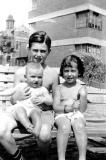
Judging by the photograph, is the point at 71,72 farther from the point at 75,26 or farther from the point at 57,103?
the point at 75,26

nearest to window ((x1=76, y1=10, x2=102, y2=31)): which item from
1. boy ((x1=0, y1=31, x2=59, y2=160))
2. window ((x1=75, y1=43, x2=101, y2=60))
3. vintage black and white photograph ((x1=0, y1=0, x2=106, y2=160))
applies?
window ((x1=75, y1=43, x2=101, y2=60))

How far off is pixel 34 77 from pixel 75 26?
23.9 meters

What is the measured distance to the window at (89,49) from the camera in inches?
939

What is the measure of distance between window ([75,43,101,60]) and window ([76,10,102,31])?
86.3 inches

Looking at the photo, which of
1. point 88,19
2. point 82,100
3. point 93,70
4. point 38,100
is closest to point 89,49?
point 93,70

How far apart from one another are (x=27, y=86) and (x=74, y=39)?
22.6 metres

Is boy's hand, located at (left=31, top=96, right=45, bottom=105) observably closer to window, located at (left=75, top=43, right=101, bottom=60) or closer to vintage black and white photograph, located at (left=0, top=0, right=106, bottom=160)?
vintage black and white photograph, located at (left=0, top=0, right=106, bottom=160)

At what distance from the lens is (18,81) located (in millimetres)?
3322

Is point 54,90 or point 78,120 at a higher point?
point 54,90

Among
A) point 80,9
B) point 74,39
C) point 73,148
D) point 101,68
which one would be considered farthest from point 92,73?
point 73,148

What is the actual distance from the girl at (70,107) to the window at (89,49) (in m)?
20.5

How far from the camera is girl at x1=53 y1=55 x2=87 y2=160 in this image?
2.75 m

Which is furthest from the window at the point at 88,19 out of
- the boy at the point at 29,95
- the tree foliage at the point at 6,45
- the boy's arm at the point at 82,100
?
the tree foliage at the point at 6,45

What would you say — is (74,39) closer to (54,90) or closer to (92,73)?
(92,73)
